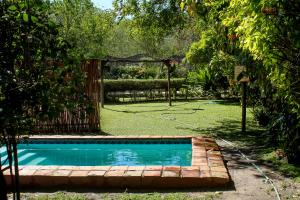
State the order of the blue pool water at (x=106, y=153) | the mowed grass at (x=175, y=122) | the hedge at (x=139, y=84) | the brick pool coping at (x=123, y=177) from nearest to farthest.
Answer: the brick pool coping at (x=123, y=177) < the blue pool water at (x=106, y=153) < the mowed grass at (x=175, y=122) < the hedge at (x=139, y=84)

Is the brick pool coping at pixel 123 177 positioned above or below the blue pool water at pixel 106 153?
above

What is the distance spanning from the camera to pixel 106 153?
9.42 metres

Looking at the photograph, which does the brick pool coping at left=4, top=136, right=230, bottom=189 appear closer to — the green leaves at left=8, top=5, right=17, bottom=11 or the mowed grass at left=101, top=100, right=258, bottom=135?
the green leaves at left=8, top=5, right=17, bottom=11

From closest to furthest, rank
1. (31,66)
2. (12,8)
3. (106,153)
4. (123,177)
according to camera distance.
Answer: (12,8), (31,66), (123,177), (106,153)

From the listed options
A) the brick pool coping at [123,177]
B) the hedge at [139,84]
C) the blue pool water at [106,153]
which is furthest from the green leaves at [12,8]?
the hedge at [139,84]

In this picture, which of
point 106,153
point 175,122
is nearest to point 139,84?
point 175,122

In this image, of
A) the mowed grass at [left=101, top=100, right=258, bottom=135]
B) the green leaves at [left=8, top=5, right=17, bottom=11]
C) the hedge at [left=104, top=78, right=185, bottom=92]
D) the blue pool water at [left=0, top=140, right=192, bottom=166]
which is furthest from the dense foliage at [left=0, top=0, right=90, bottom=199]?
the hedge at [left=104, top=78, right=185, bottom=92]

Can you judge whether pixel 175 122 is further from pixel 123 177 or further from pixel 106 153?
pixel 123 177

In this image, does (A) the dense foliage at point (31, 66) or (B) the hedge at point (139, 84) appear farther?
(B) the hedge at point (139, 84)

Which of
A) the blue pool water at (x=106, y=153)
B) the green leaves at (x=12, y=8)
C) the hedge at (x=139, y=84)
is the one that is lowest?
the blue pool water at (x=106, y=153)

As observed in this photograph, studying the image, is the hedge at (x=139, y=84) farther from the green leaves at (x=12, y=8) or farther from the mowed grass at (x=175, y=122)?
the green leaves at (x=12, y=8)

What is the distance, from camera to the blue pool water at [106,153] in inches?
347

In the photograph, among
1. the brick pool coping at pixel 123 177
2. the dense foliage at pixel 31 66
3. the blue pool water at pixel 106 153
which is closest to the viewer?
the dense foliage at pixel 31 66

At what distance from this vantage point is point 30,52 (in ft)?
11.1
